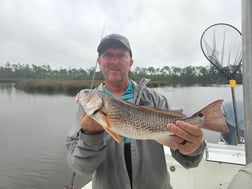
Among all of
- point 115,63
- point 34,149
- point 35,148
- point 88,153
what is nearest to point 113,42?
point 115,63

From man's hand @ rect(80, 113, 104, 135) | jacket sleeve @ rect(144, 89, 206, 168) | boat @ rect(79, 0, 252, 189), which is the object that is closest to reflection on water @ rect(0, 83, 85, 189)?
boat @ rect(79, 0, 252, 189)

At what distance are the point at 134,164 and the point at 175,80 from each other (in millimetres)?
48603

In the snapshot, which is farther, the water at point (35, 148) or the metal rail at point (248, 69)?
the water at point (35, 148)

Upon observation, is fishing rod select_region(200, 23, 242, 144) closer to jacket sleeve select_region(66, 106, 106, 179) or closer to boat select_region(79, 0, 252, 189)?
boat select_region(79, 0, 252, 189)

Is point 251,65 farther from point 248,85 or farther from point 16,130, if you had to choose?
point 16,130

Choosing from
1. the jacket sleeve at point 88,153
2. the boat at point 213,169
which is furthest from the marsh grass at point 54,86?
the jacket sleeve at point 88,153

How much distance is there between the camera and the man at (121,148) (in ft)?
5.94

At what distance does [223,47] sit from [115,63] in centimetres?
235

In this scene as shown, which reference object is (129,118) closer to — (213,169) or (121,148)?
(121,148)

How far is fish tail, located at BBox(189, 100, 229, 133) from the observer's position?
5.05 feet

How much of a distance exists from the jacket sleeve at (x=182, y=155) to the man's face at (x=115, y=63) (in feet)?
0.94

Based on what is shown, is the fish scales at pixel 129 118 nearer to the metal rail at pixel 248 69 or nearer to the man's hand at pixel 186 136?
the man's hand at pixel 186 136

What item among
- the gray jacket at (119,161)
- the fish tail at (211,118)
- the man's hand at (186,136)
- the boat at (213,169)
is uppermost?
the fish tail at (211,118)

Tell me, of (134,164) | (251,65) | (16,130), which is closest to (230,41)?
(251,65)
